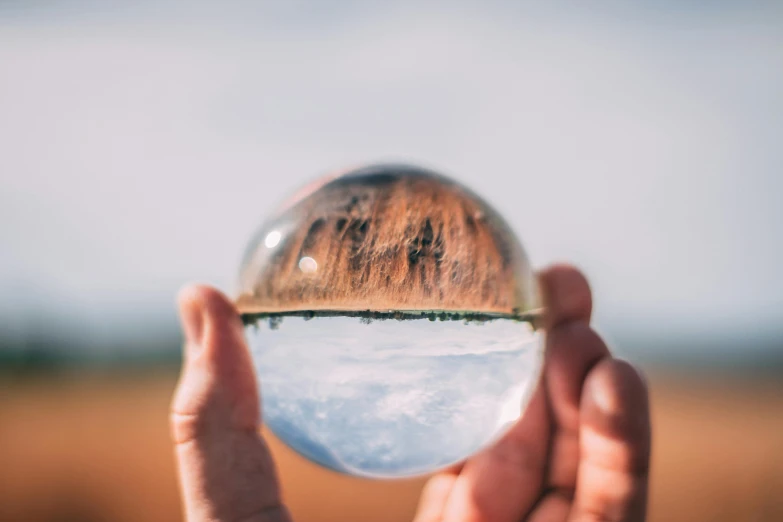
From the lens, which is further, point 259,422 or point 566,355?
point 566,355

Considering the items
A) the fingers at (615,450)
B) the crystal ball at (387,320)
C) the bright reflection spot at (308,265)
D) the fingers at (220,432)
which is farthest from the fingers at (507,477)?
the bright reflection spot at (308,265)

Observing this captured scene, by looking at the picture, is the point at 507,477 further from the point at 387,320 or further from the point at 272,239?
the point at 272,239

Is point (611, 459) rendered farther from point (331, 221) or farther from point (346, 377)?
point (331, 221)

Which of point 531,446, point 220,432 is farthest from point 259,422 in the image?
point 531,446

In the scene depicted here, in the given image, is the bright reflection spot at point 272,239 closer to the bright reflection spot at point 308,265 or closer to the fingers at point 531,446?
the bright reflection spot at point 308,265

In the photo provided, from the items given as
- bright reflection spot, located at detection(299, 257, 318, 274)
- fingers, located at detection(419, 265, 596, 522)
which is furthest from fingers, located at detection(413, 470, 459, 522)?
bright reflection spot, located at detection(299, 257, 318, 274)

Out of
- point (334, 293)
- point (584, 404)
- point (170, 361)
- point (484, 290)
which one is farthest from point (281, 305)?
point (170, 361)
